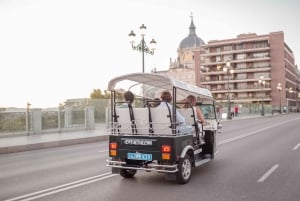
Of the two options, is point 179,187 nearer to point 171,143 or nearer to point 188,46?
point 171,143

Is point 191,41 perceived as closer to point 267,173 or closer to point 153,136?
point 267,173

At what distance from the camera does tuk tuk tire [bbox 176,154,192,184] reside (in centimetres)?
707

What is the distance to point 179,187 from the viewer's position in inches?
272

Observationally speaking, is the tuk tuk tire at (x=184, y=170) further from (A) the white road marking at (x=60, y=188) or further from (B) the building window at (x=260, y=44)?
(B) the building window at (x=260, y=44)

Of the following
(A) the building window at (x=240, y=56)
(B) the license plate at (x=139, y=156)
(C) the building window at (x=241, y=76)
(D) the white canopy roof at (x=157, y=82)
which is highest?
(A) the building window at (x=240, y=56)

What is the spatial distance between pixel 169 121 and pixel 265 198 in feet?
7.80

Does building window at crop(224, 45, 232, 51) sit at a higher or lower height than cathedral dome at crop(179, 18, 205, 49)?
lower

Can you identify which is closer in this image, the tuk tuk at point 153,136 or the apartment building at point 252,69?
the tuk tuk at point 153,136

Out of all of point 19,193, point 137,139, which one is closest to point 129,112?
point 137,139

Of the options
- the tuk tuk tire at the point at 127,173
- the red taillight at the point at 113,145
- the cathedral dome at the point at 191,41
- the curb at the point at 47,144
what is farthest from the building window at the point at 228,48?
the red taillight at the point at 113,145

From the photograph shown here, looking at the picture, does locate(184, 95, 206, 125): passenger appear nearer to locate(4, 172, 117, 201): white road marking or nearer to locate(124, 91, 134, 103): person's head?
locate(124, 91, 134, 103): person's head

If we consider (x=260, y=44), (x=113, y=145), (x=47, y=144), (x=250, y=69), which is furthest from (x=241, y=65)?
(x=113, y=145)

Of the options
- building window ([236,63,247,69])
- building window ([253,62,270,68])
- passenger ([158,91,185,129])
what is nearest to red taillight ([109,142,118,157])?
passenger ([158,91,185,129])

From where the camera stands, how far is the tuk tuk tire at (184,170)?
707cm
